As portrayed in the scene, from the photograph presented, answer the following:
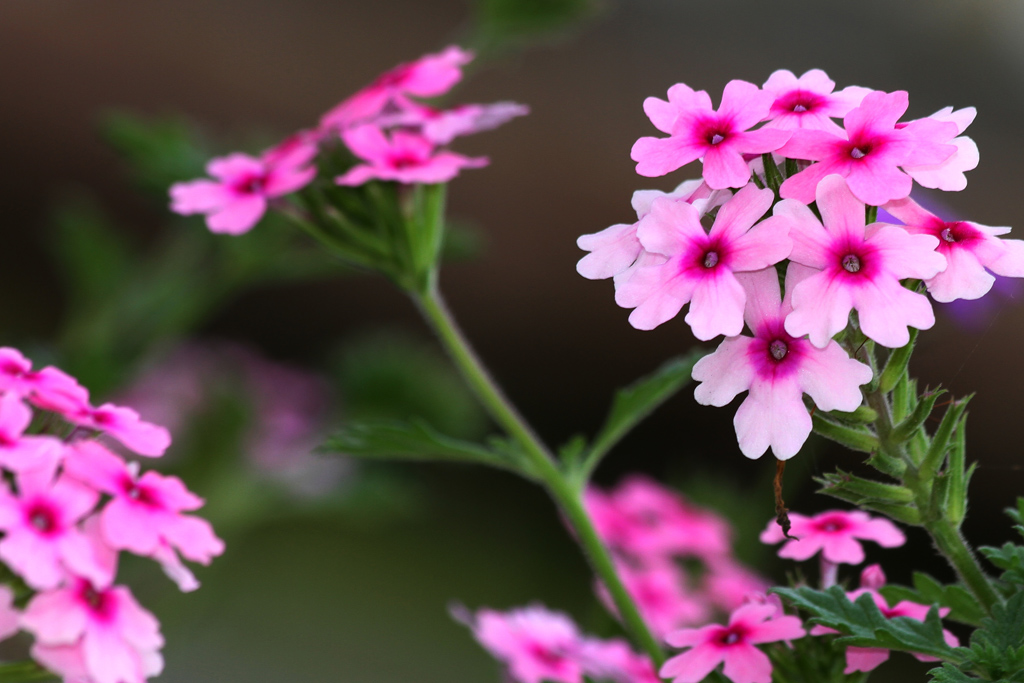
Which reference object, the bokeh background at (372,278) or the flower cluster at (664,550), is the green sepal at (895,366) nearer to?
the flower cluster at (664,550)

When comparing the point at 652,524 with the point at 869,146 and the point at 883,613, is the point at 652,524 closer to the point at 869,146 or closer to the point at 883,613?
the point at 883,613

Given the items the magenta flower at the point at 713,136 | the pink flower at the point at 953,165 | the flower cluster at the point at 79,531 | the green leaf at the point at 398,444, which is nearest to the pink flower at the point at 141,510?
the flower cluster at the point at 79,531

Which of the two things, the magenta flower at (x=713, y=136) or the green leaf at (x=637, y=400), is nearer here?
the magenta flower at (x=713, y=136)

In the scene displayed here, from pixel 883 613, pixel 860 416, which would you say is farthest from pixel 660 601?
pixel 860 416

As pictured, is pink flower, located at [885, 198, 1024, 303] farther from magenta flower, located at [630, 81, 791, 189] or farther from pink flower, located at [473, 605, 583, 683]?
pink flower, located at [473, 605, 583, 683]

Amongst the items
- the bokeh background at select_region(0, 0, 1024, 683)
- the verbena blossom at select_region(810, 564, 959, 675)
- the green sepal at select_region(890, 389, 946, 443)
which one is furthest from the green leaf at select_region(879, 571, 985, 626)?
the bokeh background at select_region(0, 0, 1024, 683)
